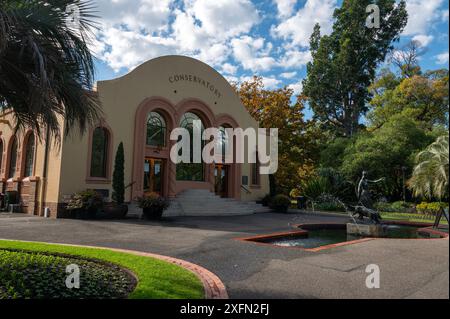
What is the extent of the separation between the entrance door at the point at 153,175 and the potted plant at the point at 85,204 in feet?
14.5

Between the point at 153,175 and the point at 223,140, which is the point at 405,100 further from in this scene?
the point at 153,175

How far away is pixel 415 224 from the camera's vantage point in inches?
591

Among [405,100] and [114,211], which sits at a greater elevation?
[405,100]

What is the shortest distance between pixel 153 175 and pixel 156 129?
8.97ft

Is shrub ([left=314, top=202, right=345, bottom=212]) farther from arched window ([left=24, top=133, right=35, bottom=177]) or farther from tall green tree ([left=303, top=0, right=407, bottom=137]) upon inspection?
arched window ([left=24, top=133, right=35, bottom=177])

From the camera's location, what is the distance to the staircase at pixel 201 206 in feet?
57.9

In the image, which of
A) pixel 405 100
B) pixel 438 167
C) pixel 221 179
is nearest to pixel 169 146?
pixel 221 179

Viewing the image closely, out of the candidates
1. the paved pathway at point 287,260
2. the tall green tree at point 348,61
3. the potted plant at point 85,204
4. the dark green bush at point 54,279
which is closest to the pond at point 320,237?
the paved pathway at point 287,260

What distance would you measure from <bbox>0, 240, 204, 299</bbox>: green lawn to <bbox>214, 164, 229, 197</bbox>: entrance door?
1596 centimetres

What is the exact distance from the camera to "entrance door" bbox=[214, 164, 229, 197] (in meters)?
23.6

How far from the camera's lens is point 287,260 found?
22.7 ft
